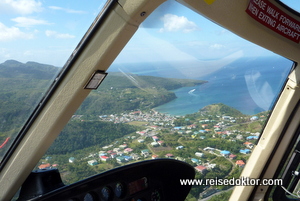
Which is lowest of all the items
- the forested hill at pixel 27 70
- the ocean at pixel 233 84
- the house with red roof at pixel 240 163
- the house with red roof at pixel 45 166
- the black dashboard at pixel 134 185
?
the house with red roof at pixel 45 166

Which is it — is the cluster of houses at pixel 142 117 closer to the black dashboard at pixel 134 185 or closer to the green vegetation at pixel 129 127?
the green vegetation at pixel 129 127

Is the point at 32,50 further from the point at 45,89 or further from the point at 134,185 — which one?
the point at 134,185

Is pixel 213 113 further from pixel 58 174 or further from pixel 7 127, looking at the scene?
pixel 7 127

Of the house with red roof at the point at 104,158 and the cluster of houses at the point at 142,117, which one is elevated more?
the cluster of houses at the point at 142,117

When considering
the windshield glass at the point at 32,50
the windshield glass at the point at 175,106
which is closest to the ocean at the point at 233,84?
the windshield glass at the point at 175,106

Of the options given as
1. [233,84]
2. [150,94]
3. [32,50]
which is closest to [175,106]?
[150,94]

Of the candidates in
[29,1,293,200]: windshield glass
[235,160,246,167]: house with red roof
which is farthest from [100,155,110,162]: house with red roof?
[235,160,246,167]: house with red roof

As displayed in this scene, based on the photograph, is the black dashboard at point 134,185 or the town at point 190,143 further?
the town at point 190,143
